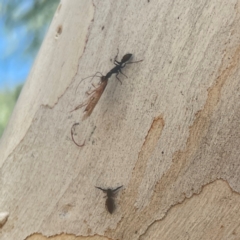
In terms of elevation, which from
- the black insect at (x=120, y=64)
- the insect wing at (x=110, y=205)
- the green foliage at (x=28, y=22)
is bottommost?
the insect wing at (x=110, y=205)

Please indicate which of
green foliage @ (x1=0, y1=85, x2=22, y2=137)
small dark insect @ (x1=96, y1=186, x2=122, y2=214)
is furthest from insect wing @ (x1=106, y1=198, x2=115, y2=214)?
green foliage @ (x1=0, y1=85, x2=22, y2=137)

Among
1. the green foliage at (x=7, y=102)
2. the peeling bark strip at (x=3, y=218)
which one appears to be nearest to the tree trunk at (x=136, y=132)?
the peeling bark strip at (x=3, y=218)

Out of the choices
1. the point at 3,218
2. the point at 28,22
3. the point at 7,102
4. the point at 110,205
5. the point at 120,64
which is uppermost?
the point at 28,22

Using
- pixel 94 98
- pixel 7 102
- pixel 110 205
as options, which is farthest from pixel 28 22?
pixel 110 205

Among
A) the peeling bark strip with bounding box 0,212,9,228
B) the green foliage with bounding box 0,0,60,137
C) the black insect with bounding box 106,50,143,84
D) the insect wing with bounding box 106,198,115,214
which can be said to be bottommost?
the peeling bark strip with bounding box 0,212,9,228

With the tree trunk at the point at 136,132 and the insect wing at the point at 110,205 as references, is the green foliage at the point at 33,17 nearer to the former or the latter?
the tree trunk at the point at 136,132

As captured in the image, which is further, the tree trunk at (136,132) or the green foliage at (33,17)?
the green foliage at (33,17)

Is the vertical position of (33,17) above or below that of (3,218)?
above

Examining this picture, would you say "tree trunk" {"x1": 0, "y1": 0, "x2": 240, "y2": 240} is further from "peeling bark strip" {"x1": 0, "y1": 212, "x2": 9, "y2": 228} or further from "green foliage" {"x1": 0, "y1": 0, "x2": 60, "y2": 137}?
"green foliage" {"x1": 0, "y1": 0, "x2": 60, "y2": 137}

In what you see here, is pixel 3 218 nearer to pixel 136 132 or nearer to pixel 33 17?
pixel 136 132
